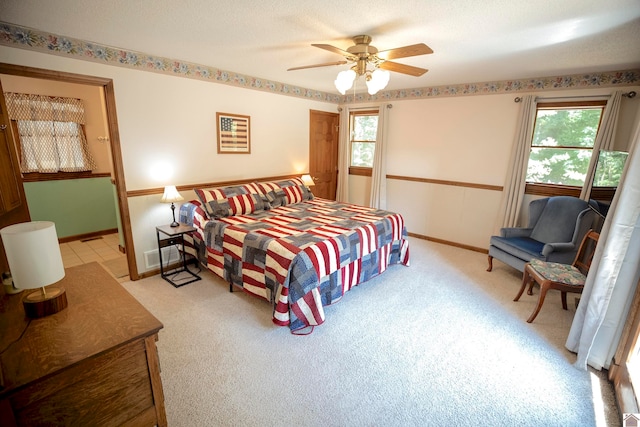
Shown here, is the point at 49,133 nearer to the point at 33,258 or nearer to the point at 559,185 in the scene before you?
the point at 33,258

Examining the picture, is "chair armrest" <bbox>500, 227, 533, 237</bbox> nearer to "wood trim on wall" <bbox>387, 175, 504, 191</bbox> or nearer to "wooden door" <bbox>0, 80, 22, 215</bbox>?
"wood trim on wall" <bbox>387, 175, 504, 191</bbox>

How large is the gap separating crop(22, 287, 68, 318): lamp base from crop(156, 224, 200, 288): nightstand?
180cm

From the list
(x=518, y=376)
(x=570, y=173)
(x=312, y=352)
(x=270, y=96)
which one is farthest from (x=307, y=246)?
(x=570, y=173)

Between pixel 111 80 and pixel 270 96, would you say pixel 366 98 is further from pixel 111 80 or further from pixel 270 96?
pixel 111 80

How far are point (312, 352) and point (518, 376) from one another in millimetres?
1454

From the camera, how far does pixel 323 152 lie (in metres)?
5.43

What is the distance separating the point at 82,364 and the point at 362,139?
5.06 m

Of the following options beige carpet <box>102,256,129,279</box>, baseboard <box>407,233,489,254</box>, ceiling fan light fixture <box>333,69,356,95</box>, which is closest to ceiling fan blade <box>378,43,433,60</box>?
ceiling fan light fixture <box>333,69,356,95</box>

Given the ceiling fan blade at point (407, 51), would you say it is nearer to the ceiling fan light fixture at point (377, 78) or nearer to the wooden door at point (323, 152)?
the ceiling fan light fixture at point (377, 78)

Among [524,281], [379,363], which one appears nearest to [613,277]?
[524,281]

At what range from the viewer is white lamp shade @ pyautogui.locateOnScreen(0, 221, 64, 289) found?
1102 mm

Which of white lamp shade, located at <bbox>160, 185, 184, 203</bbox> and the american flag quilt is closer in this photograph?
the american flag quilt

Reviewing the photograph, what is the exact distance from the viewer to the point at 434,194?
471 centimetres

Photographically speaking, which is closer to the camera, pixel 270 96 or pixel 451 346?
pixel 451 346
